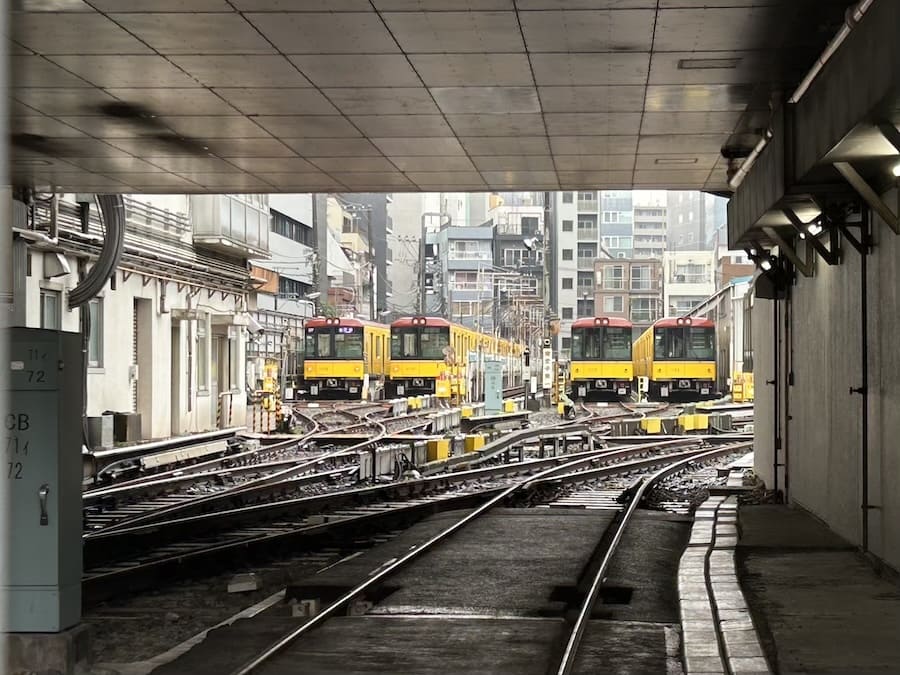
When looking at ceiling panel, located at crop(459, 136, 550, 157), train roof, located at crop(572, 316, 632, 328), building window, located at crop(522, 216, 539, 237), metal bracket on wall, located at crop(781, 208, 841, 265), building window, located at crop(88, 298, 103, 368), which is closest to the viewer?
metal bracket on wall, located at crop(781, 208, 841, 265)

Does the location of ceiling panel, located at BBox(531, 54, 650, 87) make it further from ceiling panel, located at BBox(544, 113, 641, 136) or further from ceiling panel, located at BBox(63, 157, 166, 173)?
ceiling panel, located at BBox(63, 157, 166, 173)

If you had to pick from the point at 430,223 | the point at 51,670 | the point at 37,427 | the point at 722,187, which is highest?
the point at 430,223

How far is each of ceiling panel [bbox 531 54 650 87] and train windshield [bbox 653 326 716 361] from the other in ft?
117

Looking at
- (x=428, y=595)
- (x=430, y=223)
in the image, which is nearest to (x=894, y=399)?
(x=428, y=595)

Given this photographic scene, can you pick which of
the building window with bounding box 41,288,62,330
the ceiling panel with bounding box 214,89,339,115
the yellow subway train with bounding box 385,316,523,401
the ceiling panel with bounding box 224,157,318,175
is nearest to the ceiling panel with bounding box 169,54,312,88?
the ceiling panel with bounding box 214,89,339,115

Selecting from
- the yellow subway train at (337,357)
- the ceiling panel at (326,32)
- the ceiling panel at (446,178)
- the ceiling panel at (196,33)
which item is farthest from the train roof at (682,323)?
the ceiling panel at (196,33)

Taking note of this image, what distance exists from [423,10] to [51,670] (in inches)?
199

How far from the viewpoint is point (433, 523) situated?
1420cm

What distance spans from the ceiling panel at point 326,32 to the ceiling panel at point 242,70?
42 cm

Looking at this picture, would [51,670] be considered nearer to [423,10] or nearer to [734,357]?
[423,10]

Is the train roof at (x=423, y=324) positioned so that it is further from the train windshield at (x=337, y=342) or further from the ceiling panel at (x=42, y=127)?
the ceiling panel at (x=42, y=127)

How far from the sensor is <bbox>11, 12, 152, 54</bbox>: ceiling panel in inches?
371

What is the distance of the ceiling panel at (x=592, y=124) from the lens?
498 inches

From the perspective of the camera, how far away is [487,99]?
11875 mm
